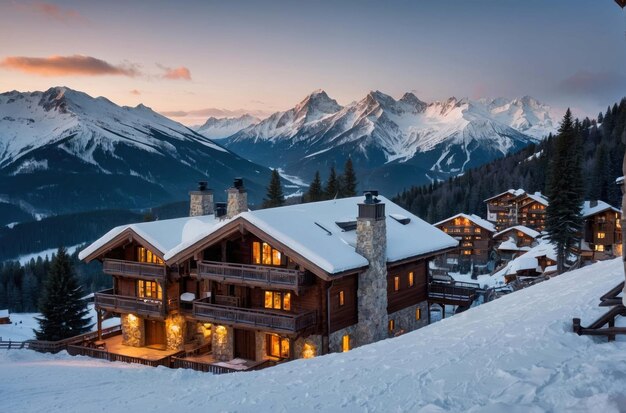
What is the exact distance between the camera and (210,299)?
29938 millimetres

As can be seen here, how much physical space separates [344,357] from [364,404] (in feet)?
16.3

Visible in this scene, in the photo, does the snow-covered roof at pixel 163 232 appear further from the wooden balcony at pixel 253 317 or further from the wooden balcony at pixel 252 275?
the wooden balcony at pixel 253 317

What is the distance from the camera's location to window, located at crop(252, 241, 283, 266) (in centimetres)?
2795

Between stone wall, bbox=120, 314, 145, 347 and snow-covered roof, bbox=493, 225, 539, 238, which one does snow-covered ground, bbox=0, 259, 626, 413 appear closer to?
stone wall, bbox=120, 314, 145, 347

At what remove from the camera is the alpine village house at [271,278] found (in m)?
26.5

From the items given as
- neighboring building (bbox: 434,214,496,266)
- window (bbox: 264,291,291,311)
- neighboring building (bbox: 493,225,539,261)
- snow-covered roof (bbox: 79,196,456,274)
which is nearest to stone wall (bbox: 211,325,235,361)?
window (bbox: 264,291,291,311)

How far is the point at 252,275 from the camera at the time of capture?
27203mm

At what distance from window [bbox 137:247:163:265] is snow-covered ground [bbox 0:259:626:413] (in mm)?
10111

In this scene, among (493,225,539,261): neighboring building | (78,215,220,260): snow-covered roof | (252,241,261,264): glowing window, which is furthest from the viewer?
(493,225,539,261): neighboring building

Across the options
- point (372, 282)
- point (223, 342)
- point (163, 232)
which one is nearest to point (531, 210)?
point (372, 282)

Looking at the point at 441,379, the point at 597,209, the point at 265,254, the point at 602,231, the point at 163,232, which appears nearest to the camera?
the point at 441,379

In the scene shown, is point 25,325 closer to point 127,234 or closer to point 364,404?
point 127,234

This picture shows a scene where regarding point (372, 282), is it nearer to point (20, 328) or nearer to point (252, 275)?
point (252, 275)

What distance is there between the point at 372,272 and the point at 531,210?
7292cm
